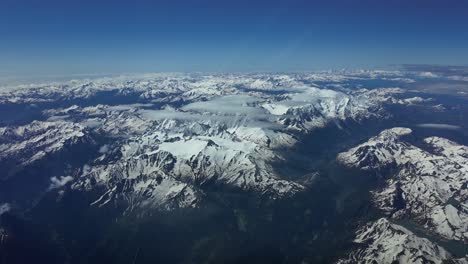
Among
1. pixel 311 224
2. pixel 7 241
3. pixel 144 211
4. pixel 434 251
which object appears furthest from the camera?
pixel 144 211

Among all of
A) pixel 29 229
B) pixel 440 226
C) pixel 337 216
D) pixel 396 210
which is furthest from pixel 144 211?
pixel 440 226

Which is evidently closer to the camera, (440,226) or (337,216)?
(440,226)

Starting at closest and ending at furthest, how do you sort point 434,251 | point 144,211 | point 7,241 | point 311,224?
point 434,251
point 7,241
point 311,224
point 144,211

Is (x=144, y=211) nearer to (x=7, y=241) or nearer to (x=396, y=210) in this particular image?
(x=7, y=241)

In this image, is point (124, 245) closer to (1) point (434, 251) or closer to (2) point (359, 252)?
(2) point (359, 252)

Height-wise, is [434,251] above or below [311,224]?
above

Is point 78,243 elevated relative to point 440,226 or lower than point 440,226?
lower

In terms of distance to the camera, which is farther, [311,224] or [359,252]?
[311,224]

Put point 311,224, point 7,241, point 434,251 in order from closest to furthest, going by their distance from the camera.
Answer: point 434,251 < point 7,241 < point 311,224

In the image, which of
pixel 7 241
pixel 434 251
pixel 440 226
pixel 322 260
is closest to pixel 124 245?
pixel 7 241
